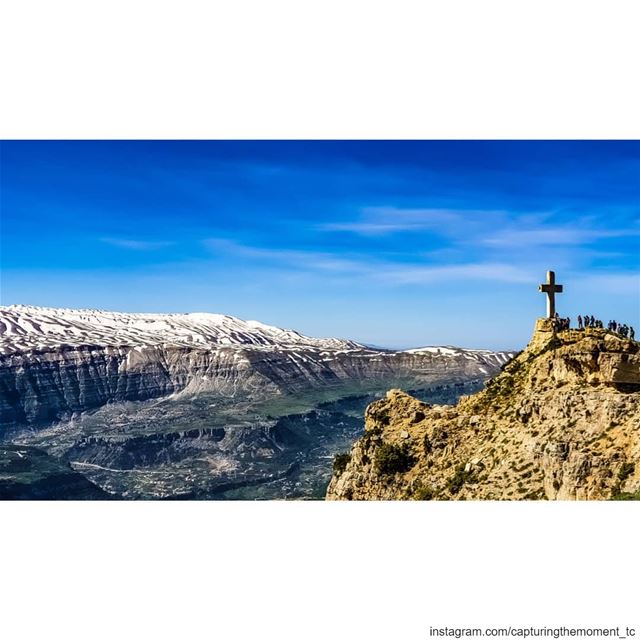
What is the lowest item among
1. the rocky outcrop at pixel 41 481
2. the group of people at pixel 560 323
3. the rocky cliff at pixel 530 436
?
the rocky outcrop at pixel 41 481

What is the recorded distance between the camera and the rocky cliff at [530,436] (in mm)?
21109

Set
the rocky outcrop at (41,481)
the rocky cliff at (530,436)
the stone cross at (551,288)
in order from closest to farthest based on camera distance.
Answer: the rocky cliff at (530,436)
the stone cross at (551,288)
the rocky outcrop at (41,481)

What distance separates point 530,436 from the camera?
24250mm

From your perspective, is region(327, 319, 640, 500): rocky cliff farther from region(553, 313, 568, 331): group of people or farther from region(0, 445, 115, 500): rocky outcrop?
region(0, 445, 115, 500): rocky outcrop

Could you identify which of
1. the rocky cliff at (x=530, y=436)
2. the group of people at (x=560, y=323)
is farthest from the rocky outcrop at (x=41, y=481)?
the group of people at (x=560, y=323)

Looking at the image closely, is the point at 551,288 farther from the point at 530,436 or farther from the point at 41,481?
the point at 41,481

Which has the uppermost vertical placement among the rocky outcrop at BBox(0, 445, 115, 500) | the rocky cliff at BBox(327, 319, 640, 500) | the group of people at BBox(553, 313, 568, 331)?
the group of people at BBox(553, 313, 568, 331)

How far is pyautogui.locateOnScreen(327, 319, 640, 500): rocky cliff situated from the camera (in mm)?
21109

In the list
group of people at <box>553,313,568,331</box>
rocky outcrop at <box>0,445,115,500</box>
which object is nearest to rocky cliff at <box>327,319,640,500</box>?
group of people at <box>553,313,568,331</box>

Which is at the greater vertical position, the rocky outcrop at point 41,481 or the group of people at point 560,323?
the group of people at point 560,323

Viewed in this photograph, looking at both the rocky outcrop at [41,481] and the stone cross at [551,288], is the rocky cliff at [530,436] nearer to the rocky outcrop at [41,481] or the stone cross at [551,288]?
the stone cross at [551,288]

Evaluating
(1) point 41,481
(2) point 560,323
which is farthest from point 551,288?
(1) point 41,481

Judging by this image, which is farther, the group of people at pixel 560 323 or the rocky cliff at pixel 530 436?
the group of people at pixel 560 323
